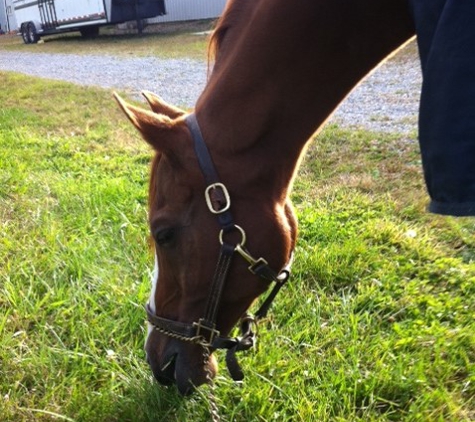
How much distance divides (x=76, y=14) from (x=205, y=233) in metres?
19.2

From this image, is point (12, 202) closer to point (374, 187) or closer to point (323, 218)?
point (323, 218)

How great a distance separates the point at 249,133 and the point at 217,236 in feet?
1.09

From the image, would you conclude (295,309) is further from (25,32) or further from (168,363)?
(25,32)

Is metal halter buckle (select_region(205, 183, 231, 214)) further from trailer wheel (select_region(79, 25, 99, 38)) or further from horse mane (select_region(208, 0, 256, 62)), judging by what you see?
trailer wheel (select_region(79, 25, 99, 38))

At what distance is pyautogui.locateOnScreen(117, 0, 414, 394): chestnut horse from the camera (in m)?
1.61

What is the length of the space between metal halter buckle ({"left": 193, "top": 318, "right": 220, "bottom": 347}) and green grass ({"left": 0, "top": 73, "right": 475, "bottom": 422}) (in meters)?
0.36

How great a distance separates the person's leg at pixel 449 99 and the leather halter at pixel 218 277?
1.98 feet

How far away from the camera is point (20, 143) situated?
5641 mm

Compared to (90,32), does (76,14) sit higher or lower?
higher

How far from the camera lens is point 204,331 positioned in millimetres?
1837

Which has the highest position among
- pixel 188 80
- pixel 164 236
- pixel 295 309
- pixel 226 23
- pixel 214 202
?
pixel 226 23

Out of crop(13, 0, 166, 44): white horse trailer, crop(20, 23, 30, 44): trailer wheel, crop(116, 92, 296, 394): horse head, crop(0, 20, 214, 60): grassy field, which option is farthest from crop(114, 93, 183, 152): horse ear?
crop(20, 23, 30, 44): trailer wheel

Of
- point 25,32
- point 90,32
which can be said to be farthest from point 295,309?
point 25,32

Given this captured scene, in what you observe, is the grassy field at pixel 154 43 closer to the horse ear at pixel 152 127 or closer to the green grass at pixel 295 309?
the green grass at pixel 295 309
